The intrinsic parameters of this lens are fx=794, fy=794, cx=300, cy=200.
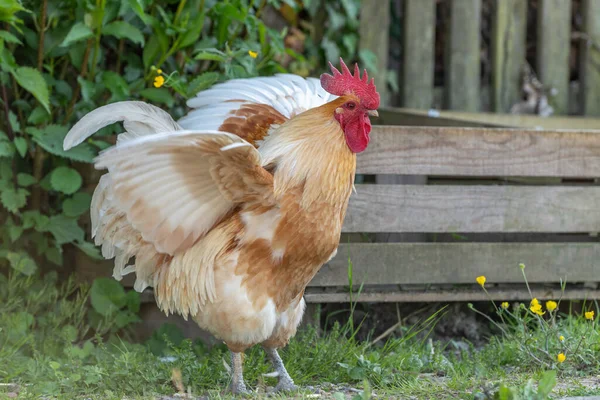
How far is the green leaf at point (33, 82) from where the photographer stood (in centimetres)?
419

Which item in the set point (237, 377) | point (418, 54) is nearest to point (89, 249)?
point (237, 377)

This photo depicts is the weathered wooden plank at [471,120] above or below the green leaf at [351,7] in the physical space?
below

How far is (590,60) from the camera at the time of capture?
20.5ft

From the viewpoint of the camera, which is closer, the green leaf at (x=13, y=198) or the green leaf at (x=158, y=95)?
the green leaf at (x=13, y=198)

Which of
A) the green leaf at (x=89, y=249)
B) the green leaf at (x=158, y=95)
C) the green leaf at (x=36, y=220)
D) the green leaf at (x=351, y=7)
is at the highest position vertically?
the green leaf at (x=351, y=7)

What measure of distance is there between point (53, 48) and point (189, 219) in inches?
71.1

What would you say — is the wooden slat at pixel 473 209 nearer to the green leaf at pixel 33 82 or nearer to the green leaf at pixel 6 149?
the green leaf at pixel 33 82

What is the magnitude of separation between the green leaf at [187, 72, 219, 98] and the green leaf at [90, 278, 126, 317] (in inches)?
47.4

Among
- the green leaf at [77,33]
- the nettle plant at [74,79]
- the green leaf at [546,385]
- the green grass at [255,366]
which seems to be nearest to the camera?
the green leaf at [546,385]

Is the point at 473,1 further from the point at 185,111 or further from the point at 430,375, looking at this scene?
the point at 430,375

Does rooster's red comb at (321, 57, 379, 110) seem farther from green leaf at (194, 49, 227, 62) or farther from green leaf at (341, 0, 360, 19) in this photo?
green leaf at (341, 0, 360, 19)

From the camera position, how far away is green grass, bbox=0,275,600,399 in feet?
11.7

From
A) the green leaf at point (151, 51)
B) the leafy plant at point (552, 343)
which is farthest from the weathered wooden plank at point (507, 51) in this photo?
the green leaf at point (151, 51)

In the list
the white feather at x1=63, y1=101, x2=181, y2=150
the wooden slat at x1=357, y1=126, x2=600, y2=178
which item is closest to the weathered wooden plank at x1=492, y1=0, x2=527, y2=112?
the wooden slat at x1=357, y1=126, x2=600, y2=178
